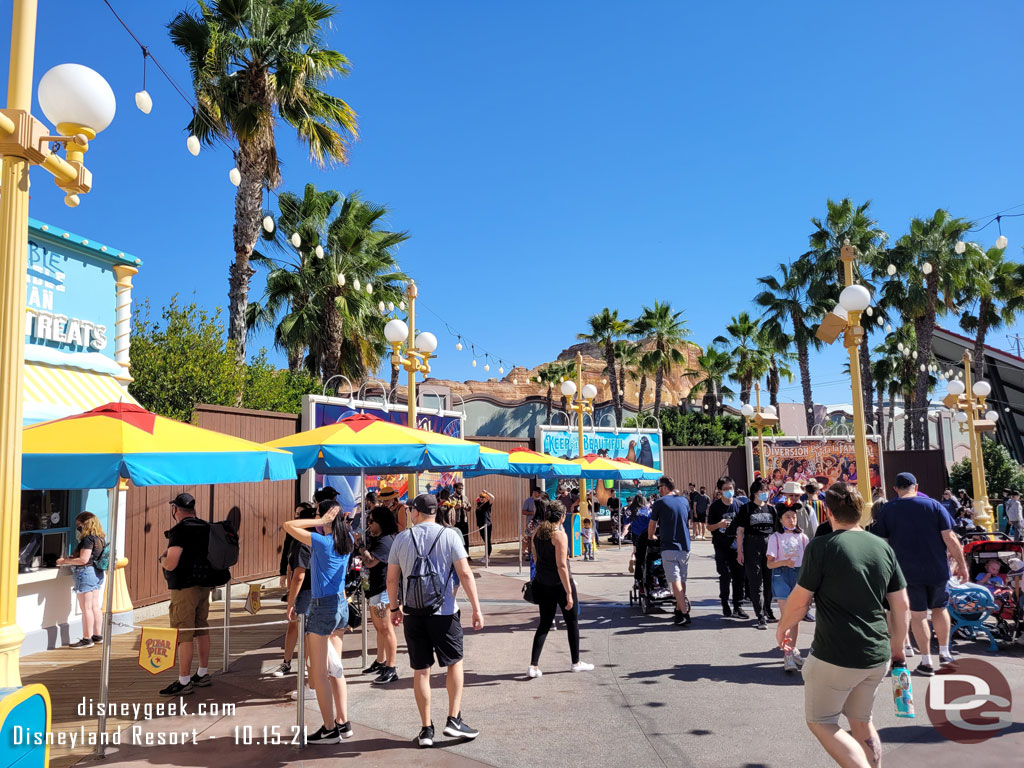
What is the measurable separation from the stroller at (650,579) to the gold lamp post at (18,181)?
323 inches

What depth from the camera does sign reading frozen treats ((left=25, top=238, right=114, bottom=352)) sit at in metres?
9.02

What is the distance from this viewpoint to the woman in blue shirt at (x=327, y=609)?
5.30 meters

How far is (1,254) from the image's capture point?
3791mm

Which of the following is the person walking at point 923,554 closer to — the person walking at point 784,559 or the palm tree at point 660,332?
the person walking at point 784,559

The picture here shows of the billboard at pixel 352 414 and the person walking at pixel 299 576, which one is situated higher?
the billboard at pixel 352 414

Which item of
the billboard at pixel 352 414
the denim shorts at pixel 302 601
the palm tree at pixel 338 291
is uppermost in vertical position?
the palm tree at pixel 338 291

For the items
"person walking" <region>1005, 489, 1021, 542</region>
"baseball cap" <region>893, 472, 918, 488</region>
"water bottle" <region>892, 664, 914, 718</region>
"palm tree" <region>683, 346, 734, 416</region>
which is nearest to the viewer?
"water bottle" <region>892, 664, 914, 718</region>

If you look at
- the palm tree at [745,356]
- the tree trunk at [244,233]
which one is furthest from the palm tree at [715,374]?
the tree trunk at [244,233]

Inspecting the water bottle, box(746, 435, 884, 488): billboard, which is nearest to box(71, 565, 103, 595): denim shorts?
the water bottle

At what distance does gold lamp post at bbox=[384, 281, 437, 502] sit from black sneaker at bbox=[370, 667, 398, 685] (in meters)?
3.65

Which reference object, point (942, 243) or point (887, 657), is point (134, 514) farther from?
point (942, 243)

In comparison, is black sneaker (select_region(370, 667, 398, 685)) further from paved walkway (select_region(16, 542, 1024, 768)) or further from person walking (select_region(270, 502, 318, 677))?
person walking (select_region(270, 502, 318, 677))

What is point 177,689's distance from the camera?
21.8 ft

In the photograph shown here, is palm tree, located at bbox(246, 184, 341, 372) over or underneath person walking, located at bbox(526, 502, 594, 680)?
over
